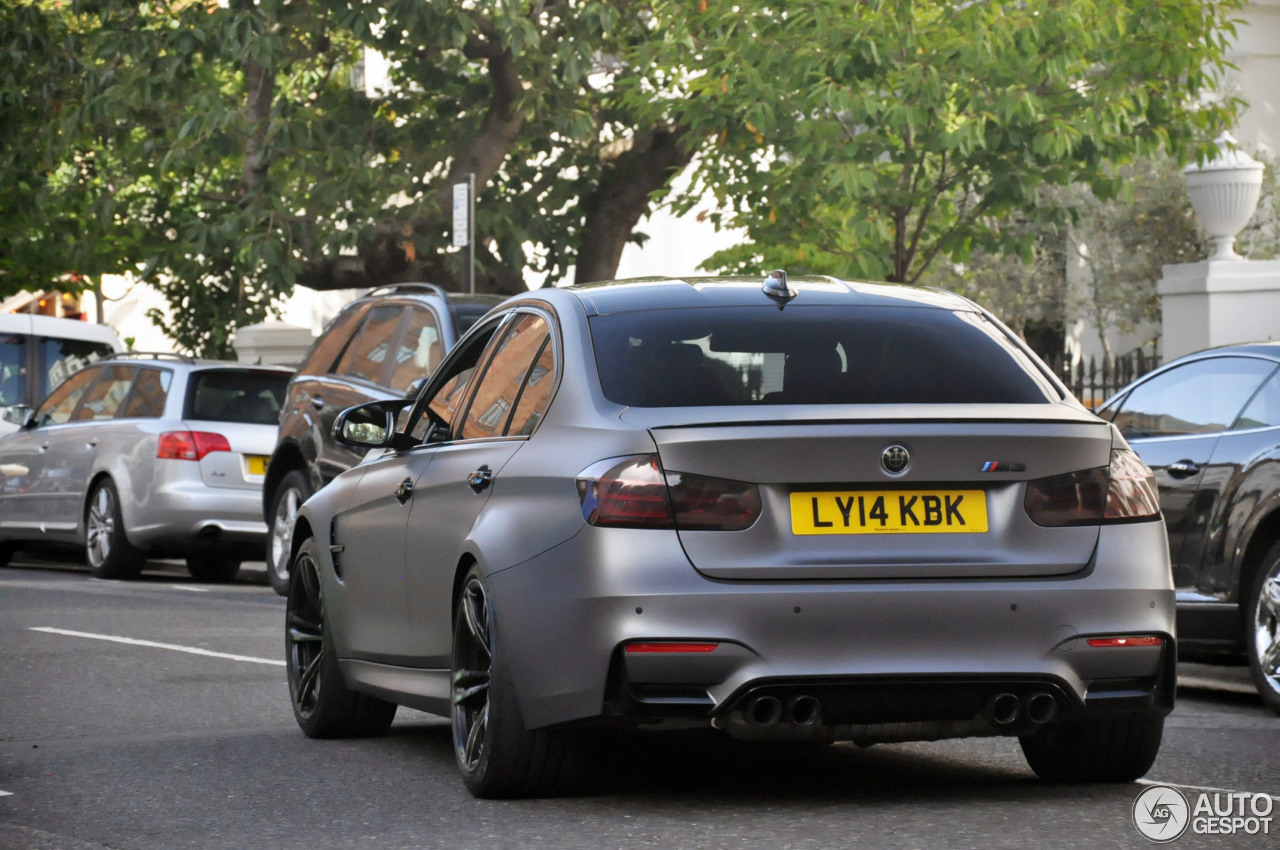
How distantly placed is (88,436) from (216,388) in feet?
4.65

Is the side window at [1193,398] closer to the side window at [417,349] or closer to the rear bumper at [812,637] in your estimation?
the rear bumper at [812,637]

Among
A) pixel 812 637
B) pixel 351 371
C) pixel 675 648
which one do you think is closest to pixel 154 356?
pixel 351 371

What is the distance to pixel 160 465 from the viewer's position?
16.8 meters

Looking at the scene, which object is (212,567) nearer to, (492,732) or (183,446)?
(183,446)

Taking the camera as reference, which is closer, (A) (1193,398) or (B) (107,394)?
(A) (1193,398)

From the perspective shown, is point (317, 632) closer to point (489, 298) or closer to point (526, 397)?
point (526, 397)

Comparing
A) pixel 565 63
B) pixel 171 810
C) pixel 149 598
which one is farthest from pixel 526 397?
pixel 565 63

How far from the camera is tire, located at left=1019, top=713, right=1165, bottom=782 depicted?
6531mm

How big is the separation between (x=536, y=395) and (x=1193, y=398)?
459cm

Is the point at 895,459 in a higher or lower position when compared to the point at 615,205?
lower

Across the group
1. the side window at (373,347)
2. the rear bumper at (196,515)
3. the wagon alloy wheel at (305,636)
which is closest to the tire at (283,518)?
the side window at (373,347)

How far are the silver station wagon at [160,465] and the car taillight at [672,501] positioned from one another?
11181 millimetres

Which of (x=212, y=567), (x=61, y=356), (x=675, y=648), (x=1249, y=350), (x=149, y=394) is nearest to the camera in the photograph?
(x=675, y=648)

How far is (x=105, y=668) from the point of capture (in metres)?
10.7
